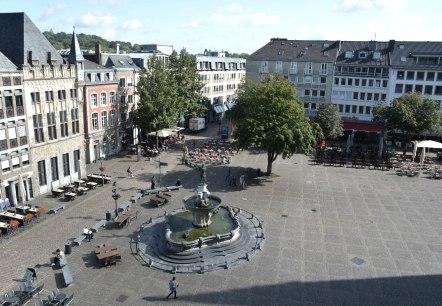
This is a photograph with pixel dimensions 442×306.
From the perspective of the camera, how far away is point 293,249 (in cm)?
2772

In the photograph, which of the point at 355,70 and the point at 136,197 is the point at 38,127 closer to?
the point at 136,197

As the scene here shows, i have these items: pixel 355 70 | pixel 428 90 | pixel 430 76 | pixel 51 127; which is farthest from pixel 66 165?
pixel 430 76

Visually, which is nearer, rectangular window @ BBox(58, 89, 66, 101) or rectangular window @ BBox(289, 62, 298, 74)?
rectangular window @ BBox(58, 89, 66, 101)

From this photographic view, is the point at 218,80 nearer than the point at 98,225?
No

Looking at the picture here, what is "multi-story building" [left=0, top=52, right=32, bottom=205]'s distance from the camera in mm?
34312

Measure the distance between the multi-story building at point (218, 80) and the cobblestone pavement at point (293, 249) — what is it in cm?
4599

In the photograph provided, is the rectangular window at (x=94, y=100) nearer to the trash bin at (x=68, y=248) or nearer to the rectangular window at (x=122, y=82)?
the rectangular window at (x=122, y=82)

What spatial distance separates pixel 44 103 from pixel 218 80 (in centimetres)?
5828

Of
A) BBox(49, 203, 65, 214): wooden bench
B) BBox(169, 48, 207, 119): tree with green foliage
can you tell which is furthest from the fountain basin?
BBox(169, 48, 207, 119): tree with green foliage

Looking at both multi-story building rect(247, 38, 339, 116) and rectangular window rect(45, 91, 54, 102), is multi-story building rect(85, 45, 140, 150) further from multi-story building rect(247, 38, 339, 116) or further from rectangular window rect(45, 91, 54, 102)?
multi-story building rect(247, 38, 339, 116)

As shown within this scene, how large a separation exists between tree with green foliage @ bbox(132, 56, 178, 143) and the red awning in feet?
96.7

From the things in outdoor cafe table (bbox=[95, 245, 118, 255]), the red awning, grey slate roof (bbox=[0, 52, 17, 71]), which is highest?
grey slate roof (bbox=[0, 52, 17, 71])

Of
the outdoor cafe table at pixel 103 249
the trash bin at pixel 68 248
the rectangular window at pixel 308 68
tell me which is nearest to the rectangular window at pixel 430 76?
the rectangular window at pixel 308 68

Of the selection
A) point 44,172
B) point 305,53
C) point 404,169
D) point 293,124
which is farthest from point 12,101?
point 305,53
